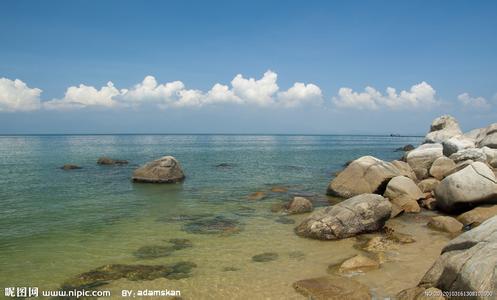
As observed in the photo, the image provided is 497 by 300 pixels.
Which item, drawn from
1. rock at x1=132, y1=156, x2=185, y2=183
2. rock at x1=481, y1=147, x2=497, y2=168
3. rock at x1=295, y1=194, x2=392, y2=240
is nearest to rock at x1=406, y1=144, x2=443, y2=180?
rock at x1=481, y1=147, x2=497, y2=168

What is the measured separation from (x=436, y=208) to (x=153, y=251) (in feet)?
45.7

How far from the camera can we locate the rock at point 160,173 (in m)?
28.6

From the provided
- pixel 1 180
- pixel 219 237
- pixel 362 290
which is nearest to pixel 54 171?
pixel 1 180

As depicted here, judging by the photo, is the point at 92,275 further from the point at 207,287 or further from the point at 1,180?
the point at 1,180

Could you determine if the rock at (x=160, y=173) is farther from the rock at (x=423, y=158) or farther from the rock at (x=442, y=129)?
the rock at (x=442, y=129)

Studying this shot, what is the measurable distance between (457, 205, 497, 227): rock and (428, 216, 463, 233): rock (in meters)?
0.47

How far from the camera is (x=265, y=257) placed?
11836 millimetres

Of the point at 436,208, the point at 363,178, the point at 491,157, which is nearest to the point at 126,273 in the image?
the point at 436,208

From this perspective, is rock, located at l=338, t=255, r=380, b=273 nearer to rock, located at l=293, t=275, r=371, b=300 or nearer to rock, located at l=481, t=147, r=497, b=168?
rock, located at l=293, t=275, r=371, b=300

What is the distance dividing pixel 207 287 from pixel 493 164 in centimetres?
2413

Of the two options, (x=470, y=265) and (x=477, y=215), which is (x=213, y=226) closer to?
(x=470, y=265)

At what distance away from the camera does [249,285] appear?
9.67 meters

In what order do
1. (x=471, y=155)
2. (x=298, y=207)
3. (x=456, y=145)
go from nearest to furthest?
(x=298, y=207)
(x=471, y=155)
(x=456, y=145)

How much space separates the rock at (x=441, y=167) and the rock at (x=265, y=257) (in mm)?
16247
